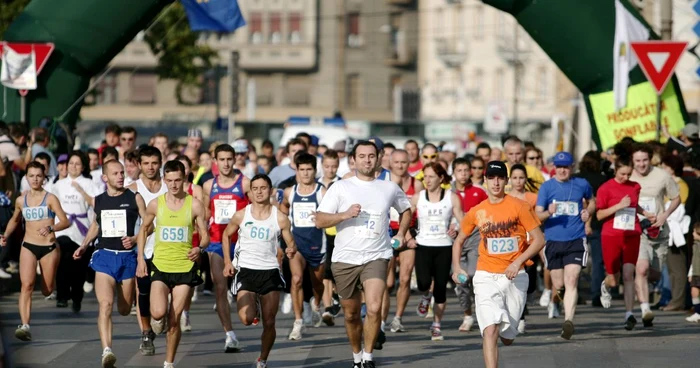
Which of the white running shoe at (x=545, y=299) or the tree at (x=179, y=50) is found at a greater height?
the tree at (x=179, y=50)

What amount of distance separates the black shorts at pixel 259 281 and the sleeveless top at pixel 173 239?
462mm

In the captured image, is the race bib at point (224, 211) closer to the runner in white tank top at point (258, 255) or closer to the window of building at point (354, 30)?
the runner in white tank top at point (258, 255)

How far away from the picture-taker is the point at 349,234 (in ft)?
37.6

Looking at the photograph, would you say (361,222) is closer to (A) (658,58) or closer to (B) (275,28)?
(A) (658,58)

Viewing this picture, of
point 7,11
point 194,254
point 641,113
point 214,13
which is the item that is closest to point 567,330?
point 194,254

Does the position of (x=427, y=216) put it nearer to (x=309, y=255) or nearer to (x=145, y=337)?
(x=309, y=255)

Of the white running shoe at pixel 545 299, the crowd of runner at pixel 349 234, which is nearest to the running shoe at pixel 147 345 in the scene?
the crowd of runner at pixel 349 234

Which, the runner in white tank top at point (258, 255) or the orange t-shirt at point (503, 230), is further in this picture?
the runner in white tank top at point (258, 255)

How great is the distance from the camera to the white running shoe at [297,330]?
1384 cm

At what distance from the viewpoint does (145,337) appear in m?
12.4

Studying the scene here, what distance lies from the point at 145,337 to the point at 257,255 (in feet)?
4.20

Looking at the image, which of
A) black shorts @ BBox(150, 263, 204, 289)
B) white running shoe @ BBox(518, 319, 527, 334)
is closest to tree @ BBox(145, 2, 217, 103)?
white running shoe @ BBox(518, 319, 527, 334)

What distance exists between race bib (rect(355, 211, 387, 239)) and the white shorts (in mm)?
1024

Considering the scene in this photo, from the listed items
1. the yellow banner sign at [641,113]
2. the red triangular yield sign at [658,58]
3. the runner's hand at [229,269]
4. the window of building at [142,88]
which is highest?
the window of building at [142,88]
